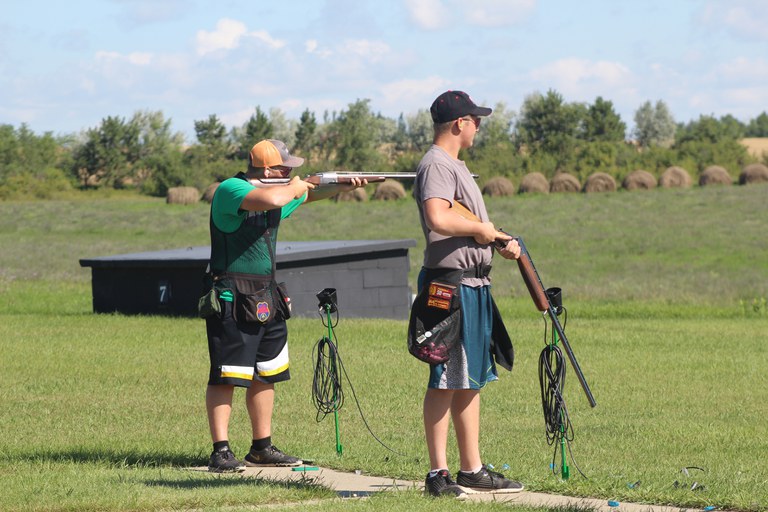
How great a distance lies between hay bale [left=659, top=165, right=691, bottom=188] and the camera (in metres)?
58.9

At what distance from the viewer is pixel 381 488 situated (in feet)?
23.2

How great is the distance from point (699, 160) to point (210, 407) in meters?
64.4

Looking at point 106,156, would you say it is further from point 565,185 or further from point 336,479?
point 336,479

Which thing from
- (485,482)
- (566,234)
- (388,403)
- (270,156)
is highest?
(270,156)

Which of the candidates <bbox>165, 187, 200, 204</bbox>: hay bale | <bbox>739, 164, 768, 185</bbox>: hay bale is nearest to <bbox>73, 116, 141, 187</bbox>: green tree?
<bbox>165, 187, 200, 204</bbox>: hay bale

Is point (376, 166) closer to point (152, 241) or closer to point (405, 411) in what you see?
point (152, 241)

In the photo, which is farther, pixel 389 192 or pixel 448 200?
pixel 389 192

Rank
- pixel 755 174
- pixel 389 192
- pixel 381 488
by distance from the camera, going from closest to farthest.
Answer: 1. pixel 381 488
2. pixel 755 174
3. pixel 389 192

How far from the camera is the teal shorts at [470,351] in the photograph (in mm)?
6555

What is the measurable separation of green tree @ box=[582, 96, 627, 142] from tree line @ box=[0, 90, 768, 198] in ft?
0.25

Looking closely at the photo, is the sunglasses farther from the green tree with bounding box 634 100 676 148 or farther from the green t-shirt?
the green tree with bounding box 634 100 676 148

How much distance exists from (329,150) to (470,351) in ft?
292

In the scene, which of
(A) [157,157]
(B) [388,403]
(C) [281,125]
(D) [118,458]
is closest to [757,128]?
(C) [281,125]

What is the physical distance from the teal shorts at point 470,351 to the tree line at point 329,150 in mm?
60165
